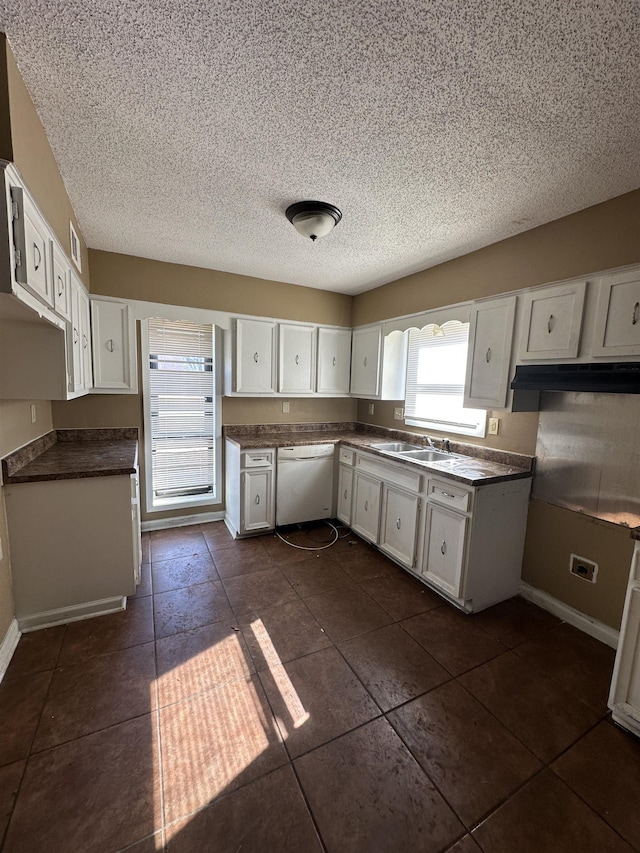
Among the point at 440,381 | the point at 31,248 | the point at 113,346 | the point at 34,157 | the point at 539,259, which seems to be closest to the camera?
the point at 31,248

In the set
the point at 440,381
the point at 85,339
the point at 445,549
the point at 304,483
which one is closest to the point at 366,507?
the point at 304,483

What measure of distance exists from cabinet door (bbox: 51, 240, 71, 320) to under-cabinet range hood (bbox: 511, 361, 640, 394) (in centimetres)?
265

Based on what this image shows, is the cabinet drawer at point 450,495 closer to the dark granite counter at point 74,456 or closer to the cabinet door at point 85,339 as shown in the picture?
the dark granite counter at point 74,456

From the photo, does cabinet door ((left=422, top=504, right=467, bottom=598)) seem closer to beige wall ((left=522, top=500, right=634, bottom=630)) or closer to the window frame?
beige wall ((left=522, top=500, right=634, bottom=630))

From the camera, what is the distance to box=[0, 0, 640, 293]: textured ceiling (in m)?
1.10

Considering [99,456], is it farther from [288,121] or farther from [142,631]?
[288,121]

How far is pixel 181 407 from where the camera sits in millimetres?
3561

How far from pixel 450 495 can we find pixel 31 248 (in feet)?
8.31

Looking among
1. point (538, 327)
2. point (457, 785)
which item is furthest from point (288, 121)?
point (457, 785)

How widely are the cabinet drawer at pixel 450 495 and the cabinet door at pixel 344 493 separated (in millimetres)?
1086

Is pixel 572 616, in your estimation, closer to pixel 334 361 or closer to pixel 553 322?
pixel 553 322

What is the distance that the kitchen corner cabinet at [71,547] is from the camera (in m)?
2.04

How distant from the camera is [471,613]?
7.79ft

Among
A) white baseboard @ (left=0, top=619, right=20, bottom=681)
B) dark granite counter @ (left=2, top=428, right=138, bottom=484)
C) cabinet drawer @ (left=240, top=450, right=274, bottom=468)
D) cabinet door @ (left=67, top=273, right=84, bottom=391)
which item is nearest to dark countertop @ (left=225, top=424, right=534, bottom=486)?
cabinet drawer @ (left=240, top=450, right=274, bottom=468)
